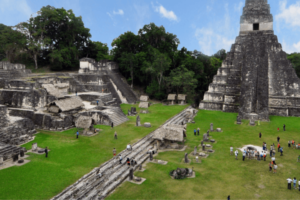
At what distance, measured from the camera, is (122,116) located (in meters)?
23.7

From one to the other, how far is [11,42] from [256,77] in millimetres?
36979

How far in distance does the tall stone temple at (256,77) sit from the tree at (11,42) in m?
A: 30.2

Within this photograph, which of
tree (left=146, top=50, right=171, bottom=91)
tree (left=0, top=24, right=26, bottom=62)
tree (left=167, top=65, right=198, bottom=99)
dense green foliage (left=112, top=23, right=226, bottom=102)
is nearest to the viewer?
tree (left=167, top=65, right=198, bottom=99)

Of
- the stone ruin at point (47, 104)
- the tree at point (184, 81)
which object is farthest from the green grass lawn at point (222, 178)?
the tree at point (184, 81)

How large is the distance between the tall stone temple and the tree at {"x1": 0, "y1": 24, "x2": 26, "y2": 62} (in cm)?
3018

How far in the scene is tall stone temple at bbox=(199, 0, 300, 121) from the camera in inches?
1030

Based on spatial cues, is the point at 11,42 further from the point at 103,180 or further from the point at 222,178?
the point at 222,178

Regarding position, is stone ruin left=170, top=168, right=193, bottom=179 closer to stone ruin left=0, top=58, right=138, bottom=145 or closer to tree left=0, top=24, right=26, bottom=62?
stone ruin left=0, top=58, right=138, bottom=145

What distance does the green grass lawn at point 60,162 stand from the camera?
10.7 metres

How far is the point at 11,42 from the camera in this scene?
1414 inches

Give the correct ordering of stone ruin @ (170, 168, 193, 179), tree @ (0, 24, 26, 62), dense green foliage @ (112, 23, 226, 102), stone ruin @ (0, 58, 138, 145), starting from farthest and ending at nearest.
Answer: tree @ (0, 24, 26, 62) < dense green foliage @ (112, 23, 226, 102) < stone ruin @ (0, 58, 138, 145) < stone ruin @ (170, 168, 193, 179)

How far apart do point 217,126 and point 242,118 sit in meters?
4.28

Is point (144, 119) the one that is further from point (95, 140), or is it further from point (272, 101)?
point (272, 101)

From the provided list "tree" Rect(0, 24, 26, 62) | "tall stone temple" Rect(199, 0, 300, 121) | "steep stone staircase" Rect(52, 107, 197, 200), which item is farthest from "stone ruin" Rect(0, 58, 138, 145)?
"tall stone temple" Rect(199, 0, 300, 121)
